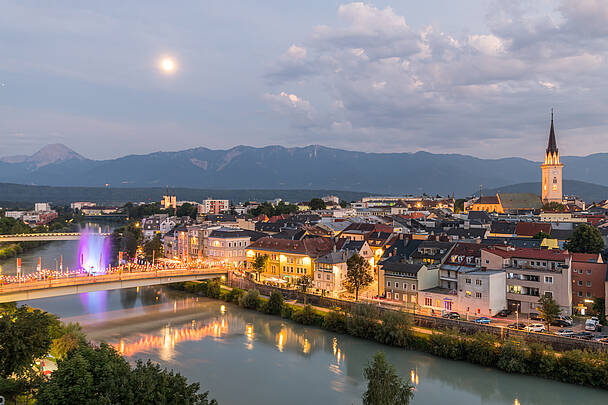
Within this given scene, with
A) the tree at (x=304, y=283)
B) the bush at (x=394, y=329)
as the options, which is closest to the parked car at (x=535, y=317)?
the bush at (x=394, y=329)

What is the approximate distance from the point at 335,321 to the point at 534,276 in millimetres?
12750

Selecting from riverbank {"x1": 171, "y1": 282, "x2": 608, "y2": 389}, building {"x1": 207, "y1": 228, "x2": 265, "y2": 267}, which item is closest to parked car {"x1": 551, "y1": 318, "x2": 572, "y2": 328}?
riverbank {"x1": 171, "y1": 282, "x2": 608, "y2": 389}

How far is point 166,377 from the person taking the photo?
14.9 meters

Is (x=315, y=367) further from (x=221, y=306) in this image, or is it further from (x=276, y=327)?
(x=221, y=306)

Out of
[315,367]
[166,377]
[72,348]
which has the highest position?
[166,377]

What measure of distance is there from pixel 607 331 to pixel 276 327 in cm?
1971

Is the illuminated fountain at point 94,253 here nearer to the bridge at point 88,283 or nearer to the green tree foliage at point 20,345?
the bridge at point 88,283

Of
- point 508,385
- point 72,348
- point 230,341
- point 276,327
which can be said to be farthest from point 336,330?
point 72,348

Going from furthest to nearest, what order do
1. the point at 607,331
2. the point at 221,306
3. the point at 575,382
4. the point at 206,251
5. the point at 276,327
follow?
the point at 206,251 < the point at 221,306 < the point at 276,327 < the point at 607,331 < the point at 575,382

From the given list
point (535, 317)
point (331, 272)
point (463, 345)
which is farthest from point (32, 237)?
point (535, 317)

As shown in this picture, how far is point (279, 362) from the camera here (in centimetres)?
2555

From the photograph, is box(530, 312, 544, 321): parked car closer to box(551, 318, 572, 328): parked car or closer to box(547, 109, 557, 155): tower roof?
box(551, 318, 572, 328): parked car

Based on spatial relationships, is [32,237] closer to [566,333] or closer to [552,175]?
[566,333]

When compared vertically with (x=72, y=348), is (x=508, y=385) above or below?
A: below
